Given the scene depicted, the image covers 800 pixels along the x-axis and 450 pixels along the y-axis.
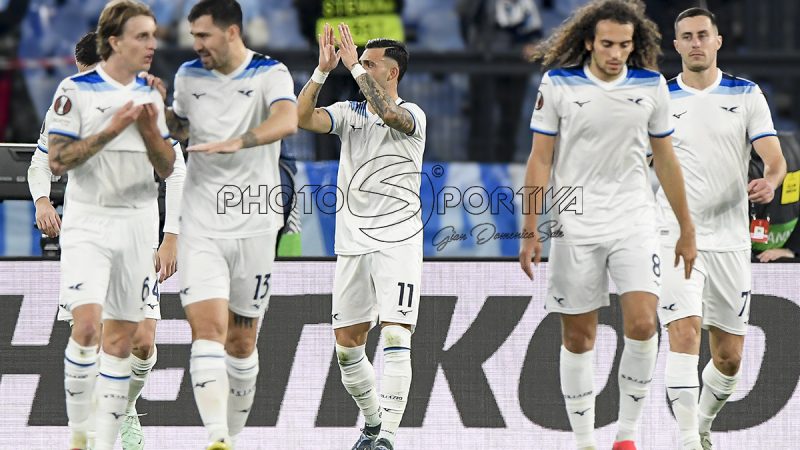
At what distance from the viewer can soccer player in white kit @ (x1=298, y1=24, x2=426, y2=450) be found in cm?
837

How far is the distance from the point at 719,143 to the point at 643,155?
796mm

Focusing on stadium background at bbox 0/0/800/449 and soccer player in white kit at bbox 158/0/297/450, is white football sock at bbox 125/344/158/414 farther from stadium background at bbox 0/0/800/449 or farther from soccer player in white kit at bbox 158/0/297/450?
soccer player in white kit at bbox 158/0/297/450

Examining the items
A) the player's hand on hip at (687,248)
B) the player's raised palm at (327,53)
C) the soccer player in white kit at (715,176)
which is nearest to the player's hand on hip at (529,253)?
the player's hand on hip at (687,248)

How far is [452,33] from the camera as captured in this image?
52.6 feet

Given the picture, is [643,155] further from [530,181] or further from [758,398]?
[758,398]

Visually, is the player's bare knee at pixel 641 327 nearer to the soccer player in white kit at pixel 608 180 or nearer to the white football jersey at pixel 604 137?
the soccer player in white kit at pixel 608 180

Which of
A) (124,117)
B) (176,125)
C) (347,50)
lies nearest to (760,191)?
(347,50)

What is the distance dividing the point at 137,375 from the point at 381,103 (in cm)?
207

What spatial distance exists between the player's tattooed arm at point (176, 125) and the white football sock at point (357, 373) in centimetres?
174

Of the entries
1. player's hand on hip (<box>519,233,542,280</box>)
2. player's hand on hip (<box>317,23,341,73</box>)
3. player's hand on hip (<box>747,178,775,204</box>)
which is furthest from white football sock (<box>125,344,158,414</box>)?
player's hand on hip (<box>747,178,775,204</box>)

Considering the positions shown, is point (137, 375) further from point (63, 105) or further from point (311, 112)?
point (63, 105)

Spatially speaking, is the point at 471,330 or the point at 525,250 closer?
the point at 525,250

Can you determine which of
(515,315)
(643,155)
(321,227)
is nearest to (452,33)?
(321,227)

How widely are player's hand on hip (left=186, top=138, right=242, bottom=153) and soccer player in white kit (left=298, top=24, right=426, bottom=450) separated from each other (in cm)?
136
